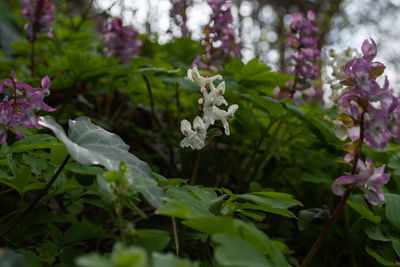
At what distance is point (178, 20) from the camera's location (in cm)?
363

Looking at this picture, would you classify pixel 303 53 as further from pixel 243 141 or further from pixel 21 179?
pixel 21 179

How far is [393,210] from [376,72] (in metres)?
0.67

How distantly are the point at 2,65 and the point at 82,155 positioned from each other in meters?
2.31

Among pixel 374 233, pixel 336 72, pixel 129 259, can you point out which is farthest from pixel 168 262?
pixel 336 72

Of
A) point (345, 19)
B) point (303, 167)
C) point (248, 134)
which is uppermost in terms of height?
point (345, 19)

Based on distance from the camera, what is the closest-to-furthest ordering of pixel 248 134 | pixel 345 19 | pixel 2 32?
1. pixel 248 134
2. pixel 2 32
3. pixel 345 19

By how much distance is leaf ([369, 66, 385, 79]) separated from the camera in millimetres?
1320

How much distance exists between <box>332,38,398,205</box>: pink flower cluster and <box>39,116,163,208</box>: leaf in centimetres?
71

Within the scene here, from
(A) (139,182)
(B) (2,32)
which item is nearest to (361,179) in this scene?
(A) (139,182)

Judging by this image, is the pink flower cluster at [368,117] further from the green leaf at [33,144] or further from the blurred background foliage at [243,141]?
the green leaf at [33,144]

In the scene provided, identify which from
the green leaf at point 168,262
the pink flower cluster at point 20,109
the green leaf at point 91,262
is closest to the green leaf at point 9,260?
the green leaf at point 91,262

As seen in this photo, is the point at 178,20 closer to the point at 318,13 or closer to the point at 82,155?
the point at 82,155

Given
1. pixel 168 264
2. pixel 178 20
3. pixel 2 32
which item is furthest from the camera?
pixel 2 32

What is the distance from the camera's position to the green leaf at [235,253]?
2.69ft
